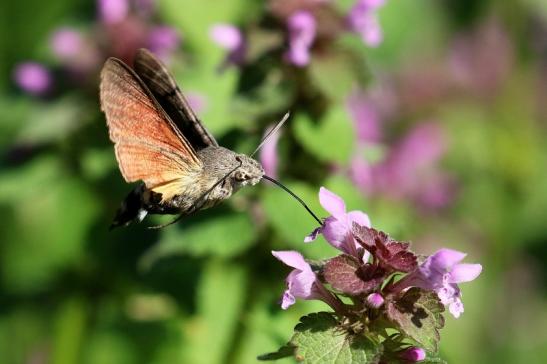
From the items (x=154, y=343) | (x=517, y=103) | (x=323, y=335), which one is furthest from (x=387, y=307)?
(x=517, y=103)

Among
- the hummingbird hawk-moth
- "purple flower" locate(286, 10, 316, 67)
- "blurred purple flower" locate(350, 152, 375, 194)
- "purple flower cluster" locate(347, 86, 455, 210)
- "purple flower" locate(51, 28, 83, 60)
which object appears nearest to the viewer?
the hummingbird hawk-moth

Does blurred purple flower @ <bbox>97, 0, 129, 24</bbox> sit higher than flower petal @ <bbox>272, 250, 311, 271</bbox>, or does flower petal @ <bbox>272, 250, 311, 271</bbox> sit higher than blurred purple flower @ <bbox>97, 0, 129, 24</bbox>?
blurred purple flower @ <bbox>97, 0, 129, 24</bbox>

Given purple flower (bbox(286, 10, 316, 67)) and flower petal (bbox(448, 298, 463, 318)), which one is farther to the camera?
purple flower (bbox(286, 10, 316, 67))

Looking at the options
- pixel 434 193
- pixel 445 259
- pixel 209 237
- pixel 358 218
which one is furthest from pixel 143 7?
pixel 445 259

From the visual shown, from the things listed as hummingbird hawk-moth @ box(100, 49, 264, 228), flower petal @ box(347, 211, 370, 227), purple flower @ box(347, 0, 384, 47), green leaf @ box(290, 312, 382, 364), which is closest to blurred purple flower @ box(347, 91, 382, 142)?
purple flower @ box(347, 0, 384, 47)

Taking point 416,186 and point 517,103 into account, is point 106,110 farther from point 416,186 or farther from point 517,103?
point 517,103

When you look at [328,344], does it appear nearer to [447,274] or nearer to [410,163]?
[447,274]

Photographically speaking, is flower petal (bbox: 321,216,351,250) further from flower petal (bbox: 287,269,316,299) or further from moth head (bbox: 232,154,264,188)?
moth head (bbox: 232,154,264,188)

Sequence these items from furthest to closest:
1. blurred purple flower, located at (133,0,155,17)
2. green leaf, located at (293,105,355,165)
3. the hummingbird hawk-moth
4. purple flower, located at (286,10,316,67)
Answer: blurred purple flower, located at (133,0,155,17) → green leaf, located at (293,105,355,165) → purple flower, located at (286,10,316,67) → the hummingbird hawk-moth
